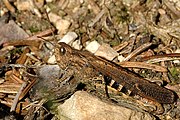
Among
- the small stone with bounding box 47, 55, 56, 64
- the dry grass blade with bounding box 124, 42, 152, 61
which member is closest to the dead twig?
the small stone with bounding box 47, 55, 56, 64

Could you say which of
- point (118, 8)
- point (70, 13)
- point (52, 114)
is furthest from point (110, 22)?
point (52, 114)

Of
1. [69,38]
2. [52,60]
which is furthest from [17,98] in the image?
[69,38]

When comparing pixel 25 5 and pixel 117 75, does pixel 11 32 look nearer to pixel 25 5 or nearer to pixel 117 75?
pixel 25 5

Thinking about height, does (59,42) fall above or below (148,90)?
above

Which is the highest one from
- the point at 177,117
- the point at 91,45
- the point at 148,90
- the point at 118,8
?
the point at 118,8

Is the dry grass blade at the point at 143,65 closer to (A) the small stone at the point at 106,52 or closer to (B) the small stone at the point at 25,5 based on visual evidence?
(A) the small stone at the point at 106,52

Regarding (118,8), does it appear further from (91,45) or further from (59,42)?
(59,42)

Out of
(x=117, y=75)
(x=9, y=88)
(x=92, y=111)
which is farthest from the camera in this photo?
(x=9, y=88)

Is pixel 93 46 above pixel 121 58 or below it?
above
